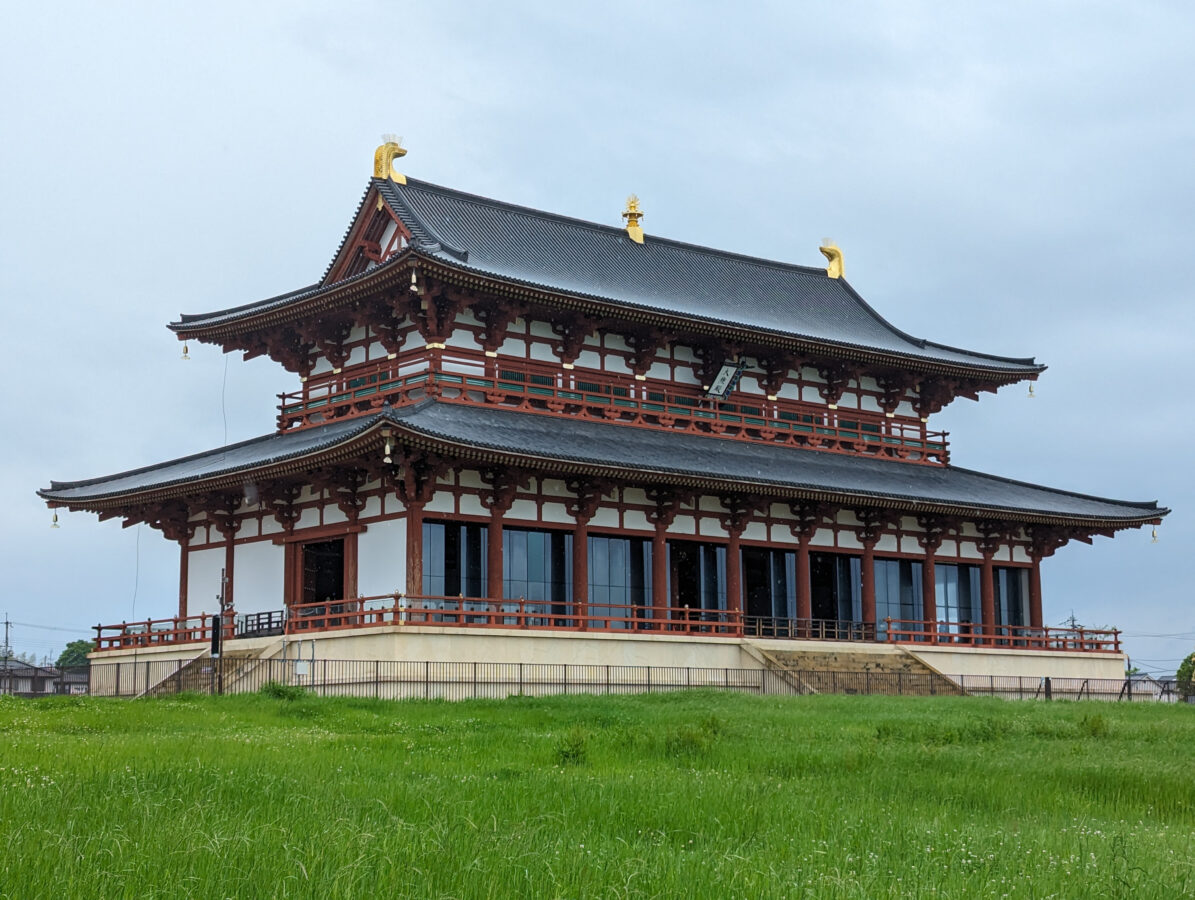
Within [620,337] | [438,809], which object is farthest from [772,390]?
[438,809]

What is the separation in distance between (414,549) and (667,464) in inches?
305

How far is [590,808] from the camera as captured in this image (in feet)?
47.7

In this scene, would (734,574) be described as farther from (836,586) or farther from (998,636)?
(998,636)

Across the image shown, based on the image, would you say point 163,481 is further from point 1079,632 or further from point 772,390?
point 1079,632

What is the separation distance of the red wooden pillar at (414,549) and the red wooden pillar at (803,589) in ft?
43.9

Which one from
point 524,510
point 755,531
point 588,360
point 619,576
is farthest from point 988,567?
point 524,510

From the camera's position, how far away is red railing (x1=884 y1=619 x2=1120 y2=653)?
45719mm

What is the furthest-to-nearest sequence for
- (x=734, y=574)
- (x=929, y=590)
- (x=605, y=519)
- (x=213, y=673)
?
(x=929, y=590), (x=734, y=574), (x=605, y=519), (x=213, y=673)

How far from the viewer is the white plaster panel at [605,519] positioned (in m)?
40.0

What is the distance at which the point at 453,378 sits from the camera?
3984 cm

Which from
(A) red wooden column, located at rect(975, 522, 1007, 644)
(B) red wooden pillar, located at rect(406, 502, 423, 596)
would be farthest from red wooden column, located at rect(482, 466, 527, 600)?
(A) red wooden column, located at rect(975, 522, 1007, 644)

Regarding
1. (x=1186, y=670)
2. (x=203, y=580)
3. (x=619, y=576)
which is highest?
(x=203, y=580)

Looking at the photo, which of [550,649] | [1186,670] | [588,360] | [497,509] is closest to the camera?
[550,649]

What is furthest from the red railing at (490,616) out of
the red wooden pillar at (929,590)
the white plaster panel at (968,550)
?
the white plaster panel at (968,550)
